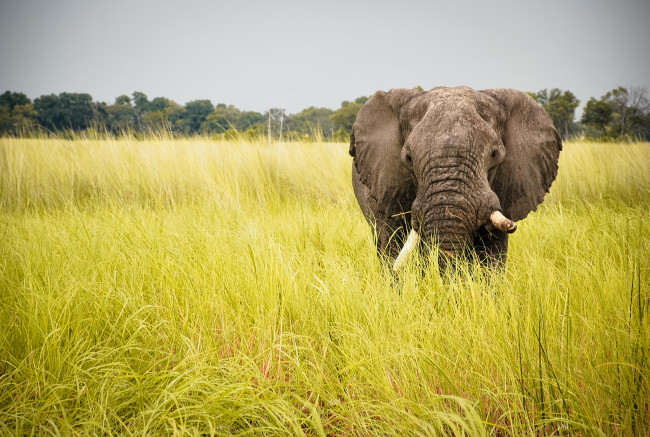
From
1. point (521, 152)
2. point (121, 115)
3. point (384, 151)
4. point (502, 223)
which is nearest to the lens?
point (502, 223)

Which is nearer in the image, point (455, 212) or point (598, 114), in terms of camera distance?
point (455, 212)

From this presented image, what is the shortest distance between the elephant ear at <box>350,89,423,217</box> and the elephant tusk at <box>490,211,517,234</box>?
0.68 metres

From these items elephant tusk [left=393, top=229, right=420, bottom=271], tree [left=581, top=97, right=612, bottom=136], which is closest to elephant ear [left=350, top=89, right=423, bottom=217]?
elephant tusk [left=393, top=229, right=420, bottom=271]

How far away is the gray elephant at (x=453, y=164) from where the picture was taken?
2406mm

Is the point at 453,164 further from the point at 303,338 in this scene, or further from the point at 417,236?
the point at 303,338

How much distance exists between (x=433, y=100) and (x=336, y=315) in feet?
4.81

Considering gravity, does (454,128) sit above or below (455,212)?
above

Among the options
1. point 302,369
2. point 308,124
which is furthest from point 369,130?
point 308,124

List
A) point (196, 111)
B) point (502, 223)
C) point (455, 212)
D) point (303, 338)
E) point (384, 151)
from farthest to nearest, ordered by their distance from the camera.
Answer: point (196, 111) → point (384, 151) → point (455, 212) → point (502, 223) → point (303, 338)

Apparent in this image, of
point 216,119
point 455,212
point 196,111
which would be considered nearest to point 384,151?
point 455,212

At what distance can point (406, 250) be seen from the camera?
267 centimetres

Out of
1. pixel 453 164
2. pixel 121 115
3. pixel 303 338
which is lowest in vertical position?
pixel 303 338

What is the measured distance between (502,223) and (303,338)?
118 centimetres

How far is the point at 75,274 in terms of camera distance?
2469mm
